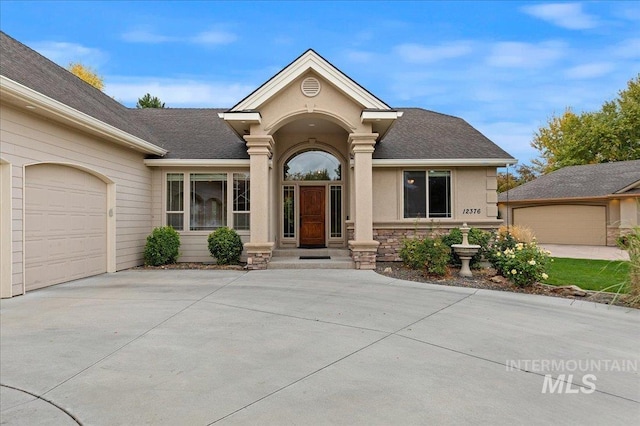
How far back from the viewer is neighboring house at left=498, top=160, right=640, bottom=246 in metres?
18.4

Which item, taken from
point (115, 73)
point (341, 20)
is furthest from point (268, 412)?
point (115, 73)

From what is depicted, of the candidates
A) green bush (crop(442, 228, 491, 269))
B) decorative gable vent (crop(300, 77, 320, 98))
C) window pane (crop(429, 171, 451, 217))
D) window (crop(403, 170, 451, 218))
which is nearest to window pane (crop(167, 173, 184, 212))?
decorative gable vent (crop(300, 77, 320, 98))

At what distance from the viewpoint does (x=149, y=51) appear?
77.4 ft

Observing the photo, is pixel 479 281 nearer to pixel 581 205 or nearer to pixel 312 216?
pixel 312 216

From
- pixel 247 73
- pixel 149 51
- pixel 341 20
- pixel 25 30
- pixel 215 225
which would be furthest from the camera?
pixel 25 30

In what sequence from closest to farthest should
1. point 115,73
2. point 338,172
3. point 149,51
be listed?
point 338,172 < point 149,51 < point 115,73

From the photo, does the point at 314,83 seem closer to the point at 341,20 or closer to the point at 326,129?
the point at 326,129

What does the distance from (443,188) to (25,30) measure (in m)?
33.5

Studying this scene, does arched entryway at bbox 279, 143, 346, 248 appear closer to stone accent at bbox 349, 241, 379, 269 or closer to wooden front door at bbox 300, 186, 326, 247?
wooden front door at bbox 300, 186, 326, 247

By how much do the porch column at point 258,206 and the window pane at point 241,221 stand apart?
195 centimetres

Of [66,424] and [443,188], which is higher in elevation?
[443,188]

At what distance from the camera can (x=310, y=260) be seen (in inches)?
416

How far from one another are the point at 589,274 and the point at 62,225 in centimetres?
1314

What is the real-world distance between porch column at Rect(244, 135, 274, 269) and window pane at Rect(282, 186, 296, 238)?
270cm
